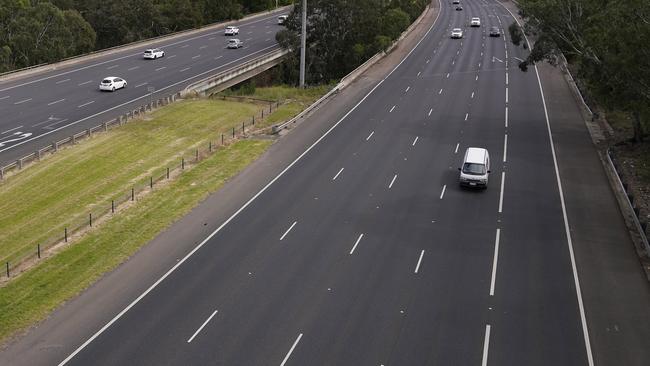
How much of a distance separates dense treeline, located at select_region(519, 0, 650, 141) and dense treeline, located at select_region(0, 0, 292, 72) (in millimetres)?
54023

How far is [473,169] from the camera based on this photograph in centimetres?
3556

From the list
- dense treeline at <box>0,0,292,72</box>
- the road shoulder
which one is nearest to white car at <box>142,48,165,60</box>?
dense treeline at <box>0,0,292,72</box>

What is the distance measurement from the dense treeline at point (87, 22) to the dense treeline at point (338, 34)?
26776 millimetres

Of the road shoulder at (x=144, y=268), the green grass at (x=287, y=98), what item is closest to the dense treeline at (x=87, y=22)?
the green grass at (x=287, y=98)

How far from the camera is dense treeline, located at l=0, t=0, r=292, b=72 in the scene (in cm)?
7912

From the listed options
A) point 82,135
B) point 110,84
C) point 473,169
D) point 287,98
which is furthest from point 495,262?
point 110,84

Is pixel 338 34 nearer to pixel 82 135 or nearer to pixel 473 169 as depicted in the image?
pixel 82 135

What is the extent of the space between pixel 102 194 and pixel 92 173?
3849 millimetres

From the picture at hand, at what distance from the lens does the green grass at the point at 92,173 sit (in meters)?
33.2

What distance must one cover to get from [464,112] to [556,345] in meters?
32.5

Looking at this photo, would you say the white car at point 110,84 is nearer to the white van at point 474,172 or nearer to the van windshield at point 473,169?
the white van at point 474,172

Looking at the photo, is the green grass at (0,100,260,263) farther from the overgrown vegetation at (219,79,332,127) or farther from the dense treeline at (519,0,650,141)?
the dense treeline at (519,0,650,141)

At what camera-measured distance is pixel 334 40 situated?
8438cm

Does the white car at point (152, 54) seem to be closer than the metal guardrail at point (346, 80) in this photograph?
No
